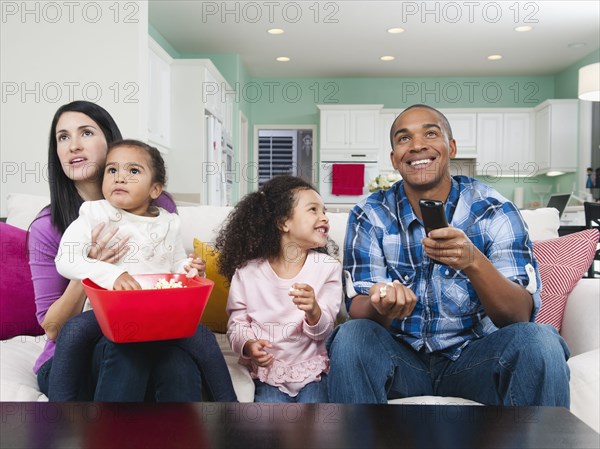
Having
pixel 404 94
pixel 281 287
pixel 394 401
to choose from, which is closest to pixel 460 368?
pixel 394 401

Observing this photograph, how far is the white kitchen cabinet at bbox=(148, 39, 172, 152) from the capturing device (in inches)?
180

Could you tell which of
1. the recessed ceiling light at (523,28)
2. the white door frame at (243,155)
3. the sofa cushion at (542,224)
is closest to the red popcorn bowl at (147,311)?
the sofa cushion at (542,224)

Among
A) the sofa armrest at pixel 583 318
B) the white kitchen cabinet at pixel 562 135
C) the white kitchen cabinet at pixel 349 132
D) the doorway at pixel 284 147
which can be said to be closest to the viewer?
the sofa armrest at pixel 583 318

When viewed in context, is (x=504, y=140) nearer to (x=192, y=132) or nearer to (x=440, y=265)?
(x=192, y=132)

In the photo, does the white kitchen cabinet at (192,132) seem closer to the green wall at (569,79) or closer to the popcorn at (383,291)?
the popcorn at (383,291)

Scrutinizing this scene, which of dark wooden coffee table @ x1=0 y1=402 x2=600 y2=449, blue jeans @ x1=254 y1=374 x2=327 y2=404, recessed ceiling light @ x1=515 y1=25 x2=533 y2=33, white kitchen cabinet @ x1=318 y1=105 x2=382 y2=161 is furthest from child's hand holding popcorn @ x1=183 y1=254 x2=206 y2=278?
white kitchen cabinet @ x1=318 y1=105 x2=382 y2=161

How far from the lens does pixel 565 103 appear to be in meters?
6.92

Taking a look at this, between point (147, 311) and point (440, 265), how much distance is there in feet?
2.58

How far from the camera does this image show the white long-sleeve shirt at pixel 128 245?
4.51 ft

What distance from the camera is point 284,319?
164cm

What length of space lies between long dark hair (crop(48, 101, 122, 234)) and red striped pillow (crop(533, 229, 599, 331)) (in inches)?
52.7

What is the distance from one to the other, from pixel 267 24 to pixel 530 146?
12.5ft

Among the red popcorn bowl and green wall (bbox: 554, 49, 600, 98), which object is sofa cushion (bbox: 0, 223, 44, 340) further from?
green wall (bbox: 554, 49, 600, 98)

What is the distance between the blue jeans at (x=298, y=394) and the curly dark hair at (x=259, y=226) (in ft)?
1.18
